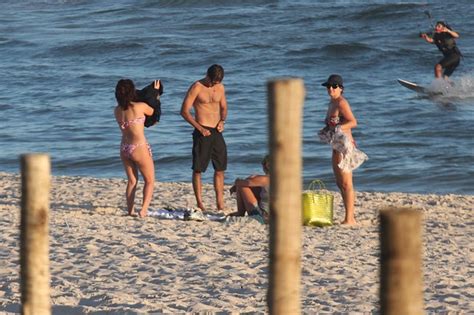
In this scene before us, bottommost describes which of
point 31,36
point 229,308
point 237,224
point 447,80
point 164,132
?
point 229,308

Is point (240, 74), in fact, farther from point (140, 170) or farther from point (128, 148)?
point (128, 148)

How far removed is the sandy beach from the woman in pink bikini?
1.28 ft

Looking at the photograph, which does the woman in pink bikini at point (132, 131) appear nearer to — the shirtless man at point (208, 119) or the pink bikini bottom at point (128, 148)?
the pink bikini bottom at point (128, 148)

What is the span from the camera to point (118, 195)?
12.8 meters

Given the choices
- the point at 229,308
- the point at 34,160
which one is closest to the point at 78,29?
the point at 229,308

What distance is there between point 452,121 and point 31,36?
55.0ft

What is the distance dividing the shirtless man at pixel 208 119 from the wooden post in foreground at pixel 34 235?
6.33 m

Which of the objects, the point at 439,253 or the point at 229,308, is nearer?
the point at 229,308

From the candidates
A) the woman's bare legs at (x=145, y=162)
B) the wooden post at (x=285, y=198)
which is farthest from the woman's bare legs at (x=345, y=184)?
the wooden post at (x=285, y=198)

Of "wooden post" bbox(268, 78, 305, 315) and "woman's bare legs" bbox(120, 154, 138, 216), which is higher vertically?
"woman's bare legs" bbox(120, 154, 138, 216)

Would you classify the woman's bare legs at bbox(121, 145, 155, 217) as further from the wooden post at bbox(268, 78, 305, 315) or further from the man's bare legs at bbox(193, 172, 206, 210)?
the wooden post at bbox(268, 78, 305, 315)

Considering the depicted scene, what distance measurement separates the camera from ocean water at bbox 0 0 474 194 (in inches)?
676

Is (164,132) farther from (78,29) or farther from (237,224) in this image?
(78,29)

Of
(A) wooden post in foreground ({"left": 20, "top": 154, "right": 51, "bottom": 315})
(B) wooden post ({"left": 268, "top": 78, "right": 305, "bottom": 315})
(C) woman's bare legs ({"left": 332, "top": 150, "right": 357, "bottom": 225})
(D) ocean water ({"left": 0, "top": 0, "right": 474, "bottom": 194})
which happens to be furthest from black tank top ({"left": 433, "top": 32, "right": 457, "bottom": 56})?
(B) wooden post ({"left": 268, "top": 78, "right": 305, "bottom": 315})
